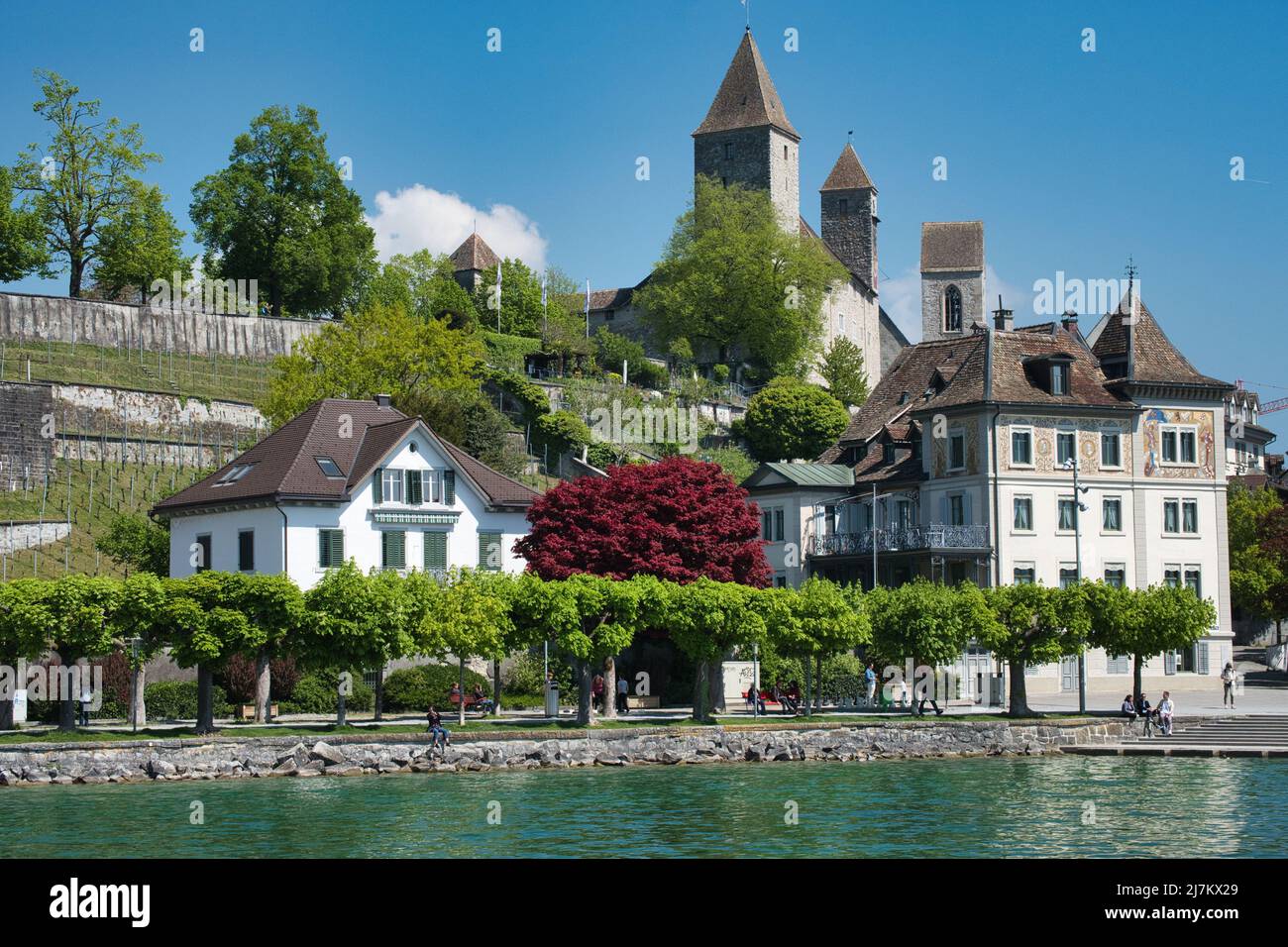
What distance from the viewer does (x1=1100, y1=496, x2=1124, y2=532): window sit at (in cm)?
6850

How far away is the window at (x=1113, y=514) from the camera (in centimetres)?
6850

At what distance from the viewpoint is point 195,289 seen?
9594cm

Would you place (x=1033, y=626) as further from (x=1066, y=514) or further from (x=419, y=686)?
(x=419, y=686)

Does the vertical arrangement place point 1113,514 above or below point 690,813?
above

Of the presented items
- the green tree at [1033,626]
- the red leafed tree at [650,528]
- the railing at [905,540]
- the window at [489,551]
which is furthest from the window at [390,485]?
the green tree at [1033,626]

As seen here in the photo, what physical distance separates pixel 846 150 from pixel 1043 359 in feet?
→ 254

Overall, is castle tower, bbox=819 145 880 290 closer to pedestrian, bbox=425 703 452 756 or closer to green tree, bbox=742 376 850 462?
green tree, bbox=742 376 850 462

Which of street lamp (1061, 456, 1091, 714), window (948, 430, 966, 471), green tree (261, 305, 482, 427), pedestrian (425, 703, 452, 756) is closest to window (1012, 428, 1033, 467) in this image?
street lamp (1061, 456, 1091, 714)

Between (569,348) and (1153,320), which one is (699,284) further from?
(1153,320)

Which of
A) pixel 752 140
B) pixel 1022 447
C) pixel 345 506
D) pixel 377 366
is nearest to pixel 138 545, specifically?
pixel 345 506

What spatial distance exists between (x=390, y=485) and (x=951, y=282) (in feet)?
318

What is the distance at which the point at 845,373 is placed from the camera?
111312mm

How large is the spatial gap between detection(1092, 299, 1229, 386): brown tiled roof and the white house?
27317mm
